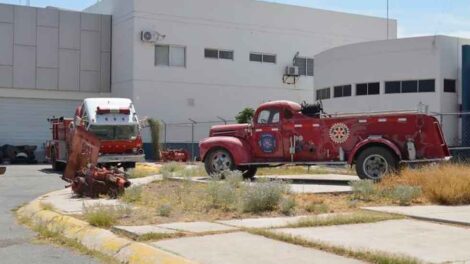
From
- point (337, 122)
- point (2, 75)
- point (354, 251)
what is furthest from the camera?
point (2, 75)

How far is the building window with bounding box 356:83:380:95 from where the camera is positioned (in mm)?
31938

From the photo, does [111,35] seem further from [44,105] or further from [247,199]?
[247,199]

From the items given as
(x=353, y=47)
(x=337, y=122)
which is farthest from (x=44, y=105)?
(x=337, y=122)

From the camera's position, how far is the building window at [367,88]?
3194 centimetres

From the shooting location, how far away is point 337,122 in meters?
17.3

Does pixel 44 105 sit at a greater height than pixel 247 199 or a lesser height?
greater

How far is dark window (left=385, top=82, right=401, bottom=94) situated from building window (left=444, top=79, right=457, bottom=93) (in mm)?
2162

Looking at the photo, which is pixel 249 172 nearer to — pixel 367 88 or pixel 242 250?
pixel 242 250

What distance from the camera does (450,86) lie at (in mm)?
30328

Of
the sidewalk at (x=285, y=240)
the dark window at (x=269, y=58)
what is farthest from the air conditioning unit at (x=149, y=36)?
the sidewalk at (x=285, y=240)

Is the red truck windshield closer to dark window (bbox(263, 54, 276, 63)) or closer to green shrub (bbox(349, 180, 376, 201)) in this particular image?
green shrub (bbox(349, 180, 376, 201))

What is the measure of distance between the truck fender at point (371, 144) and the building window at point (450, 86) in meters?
15.0

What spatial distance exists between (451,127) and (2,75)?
79.8 ft

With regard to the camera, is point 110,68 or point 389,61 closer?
point 389,61
